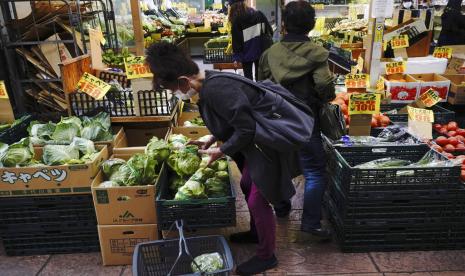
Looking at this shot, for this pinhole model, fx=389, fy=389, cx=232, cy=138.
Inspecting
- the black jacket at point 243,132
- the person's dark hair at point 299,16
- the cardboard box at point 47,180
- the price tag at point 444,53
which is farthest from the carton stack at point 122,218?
the price tag at point 444,53

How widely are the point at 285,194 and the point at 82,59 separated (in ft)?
8.48

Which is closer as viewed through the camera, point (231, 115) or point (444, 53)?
point (231, 115)

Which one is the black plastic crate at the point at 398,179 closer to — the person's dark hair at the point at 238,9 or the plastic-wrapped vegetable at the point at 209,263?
the plastic-wrapped vegetable at the point at 209,263

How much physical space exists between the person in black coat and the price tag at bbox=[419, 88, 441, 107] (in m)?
4.35

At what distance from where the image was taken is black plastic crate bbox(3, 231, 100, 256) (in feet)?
10.0

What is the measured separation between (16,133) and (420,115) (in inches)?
150

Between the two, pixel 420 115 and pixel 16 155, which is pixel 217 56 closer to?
pixel 420 115

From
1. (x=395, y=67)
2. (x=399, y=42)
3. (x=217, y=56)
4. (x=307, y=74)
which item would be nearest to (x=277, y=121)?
(x=307, y=74)

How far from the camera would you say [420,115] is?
3695 millimetres

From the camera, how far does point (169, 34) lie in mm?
10016

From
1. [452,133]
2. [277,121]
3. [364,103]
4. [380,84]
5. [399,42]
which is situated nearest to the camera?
[277,121]

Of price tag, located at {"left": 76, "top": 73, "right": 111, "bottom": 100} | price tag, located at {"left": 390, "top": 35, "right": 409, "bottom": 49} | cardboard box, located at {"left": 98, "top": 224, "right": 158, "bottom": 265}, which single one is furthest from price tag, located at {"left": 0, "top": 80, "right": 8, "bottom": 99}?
price tag, located at {"left": 390, "top": 35, "right": 409, "bottom": 49}

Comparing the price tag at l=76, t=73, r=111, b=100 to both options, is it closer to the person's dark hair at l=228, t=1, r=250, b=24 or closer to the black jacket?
the black jacket

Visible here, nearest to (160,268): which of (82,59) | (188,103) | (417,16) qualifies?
(82,59)
